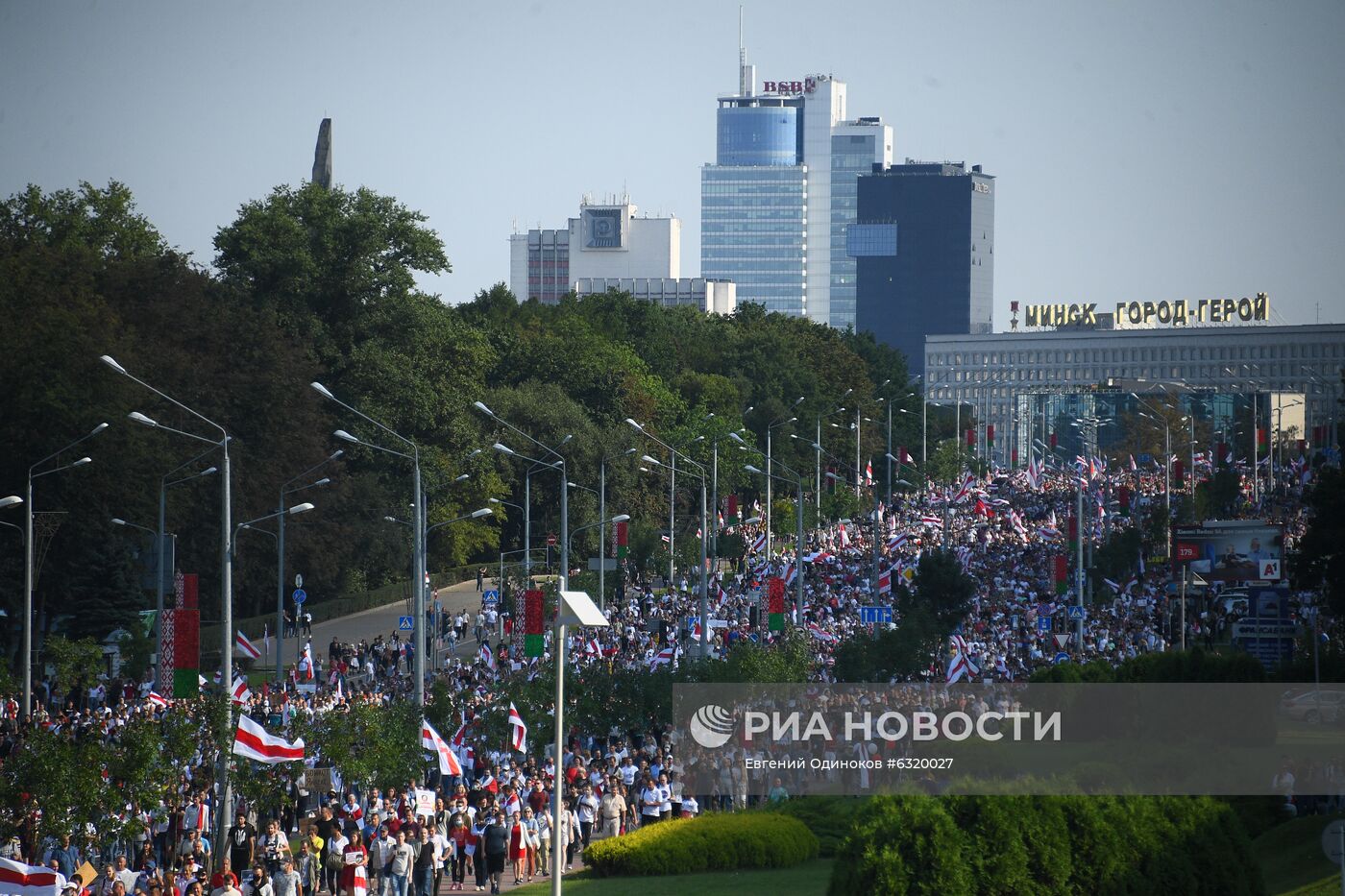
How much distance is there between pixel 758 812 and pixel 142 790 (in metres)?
8.10

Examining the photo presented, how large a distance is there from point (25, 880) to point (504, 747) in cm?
1472

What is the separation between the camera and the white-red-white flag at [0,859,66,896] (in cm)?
1845

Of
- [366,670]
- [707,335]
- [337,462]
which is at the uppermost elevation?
[707,335]

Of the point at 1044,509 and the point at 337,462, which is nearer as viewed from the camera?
the point at 337,462

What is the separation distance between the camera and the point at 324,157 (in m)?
94.7

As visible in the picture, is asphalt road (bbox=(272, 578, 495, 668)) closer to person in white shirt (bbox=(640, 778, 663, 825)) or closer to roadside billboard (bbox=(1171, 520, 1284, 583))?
roadside billboard (bbox=(1171, 520, 1284, 583))


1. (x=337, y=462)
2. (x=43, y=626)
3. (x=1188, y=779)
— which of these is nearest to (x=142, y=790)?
(x=1188, y=779)

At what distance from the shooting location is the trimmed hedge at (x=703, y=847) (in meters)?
23.2

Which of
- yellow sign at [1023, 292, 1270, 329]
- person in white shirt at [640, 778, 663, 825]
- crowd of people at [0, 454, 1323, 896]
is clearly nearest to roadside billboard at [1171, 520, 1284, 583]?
crowd of people at [0, 454, 1323, 896]

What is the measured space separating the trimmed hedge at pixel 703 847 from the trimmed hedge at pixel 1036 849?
6618 millimetres

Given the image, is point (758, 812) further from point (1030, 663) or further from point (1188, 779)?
point (1030, 663)

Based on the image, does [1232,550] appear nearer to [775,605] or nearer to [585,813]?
[775,605]

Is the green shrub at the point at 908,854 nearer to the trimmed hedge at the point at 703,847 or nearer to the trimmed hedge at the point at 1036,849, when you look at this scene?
the trimmed hedge at the point at 1036,849

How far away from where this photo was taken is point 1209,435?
139 metres
